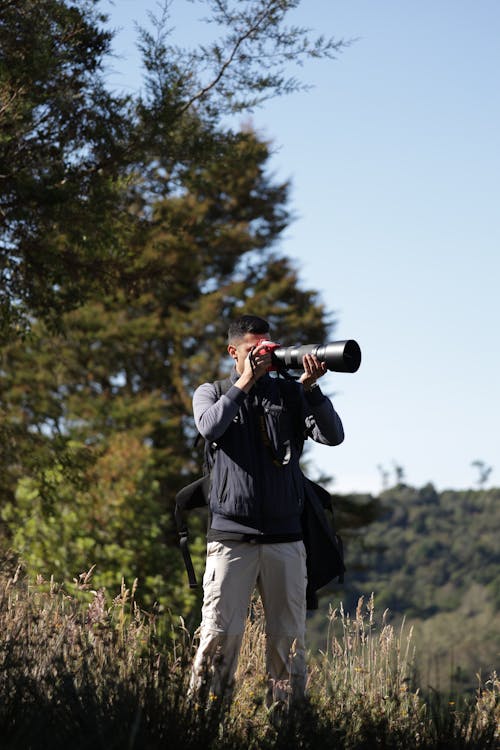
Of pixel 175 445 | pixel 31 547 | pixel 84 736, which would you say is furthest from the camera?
pixel 175 445

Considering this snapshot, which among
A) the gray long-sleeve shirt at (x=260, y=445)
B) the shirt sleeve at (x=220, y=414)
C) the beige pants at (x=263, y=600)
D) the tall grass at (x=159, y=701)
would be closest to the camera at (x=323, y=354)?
the gray long-sleeve shirt at (x=260, y=445)

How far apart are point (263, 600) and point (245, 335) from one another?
48.3 inches

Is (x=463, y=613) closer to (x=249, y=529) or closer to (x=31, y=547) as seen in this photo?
(x=31, y=547)

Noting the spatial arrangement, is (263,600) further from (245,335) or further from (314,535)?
(245,335)

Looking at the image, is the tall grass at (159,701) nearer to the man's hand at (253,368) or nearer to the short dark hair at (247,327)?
the man's hand at (253,368)

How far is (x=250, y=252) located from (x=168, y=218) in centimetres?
1217

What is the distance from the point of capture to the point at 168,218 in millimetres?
12383

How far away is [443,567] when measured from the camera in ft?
311

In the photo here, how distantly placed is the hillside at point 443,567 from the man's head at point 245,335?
60571mm

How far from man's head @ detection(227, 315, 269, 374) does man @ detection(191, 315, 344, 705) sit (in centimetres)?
9

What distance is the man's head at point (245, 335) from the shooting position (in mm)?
4863

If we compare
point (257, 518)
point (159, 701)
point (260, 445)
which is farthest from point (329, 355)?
point (159, 701)

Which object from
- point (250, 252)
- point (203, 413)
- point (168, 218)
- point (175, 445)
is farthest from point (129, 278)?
point (250, 252)

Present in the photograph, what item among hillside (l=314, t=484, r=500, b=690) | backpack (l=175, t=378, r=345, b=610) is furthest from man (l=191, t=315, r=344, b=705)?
hillside (l=314, t=484, r=500, b=690)
